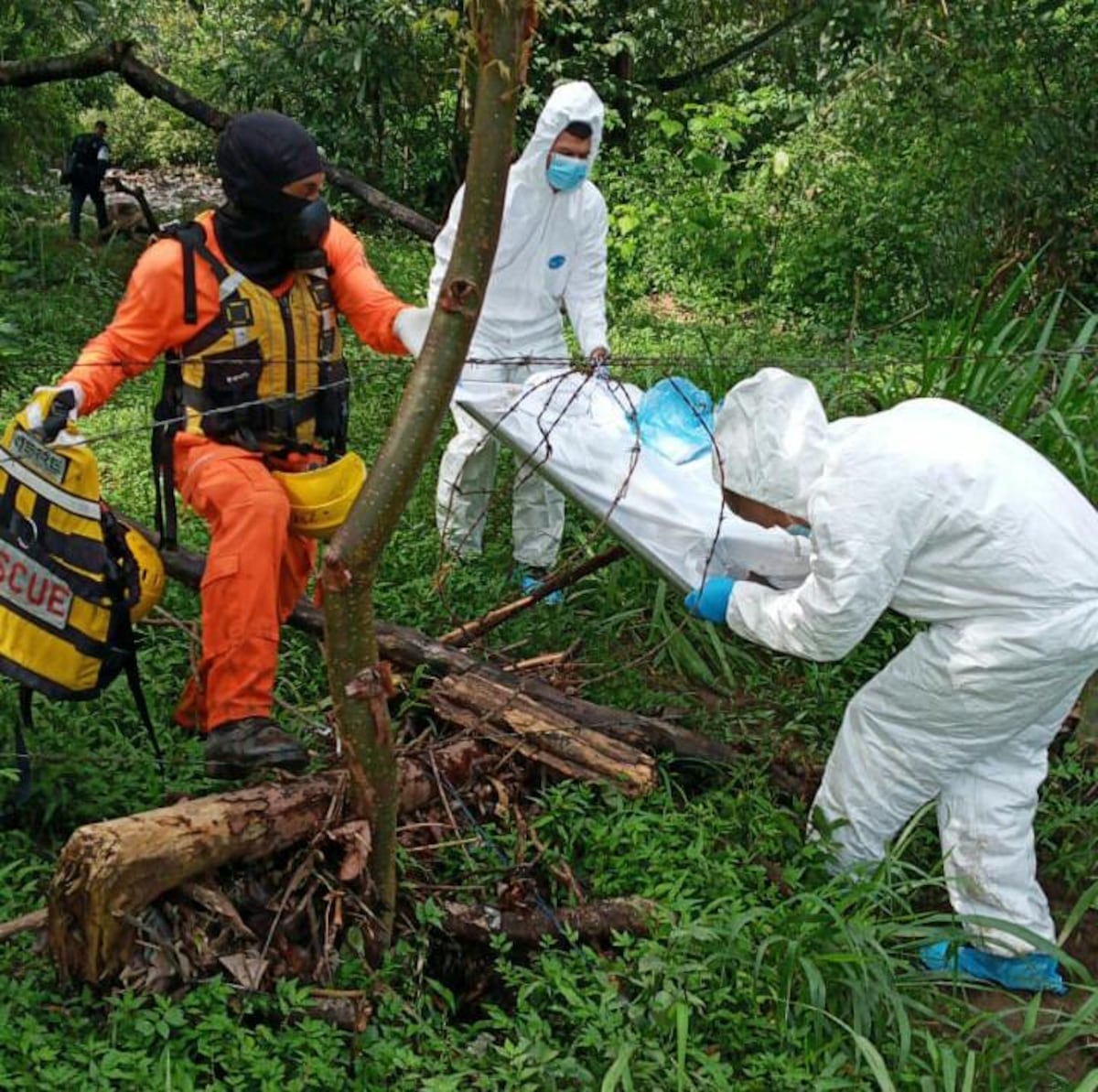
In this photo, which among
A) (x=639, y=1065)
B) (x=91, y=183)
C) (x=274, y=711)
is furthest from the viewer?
(x=91, y=183)

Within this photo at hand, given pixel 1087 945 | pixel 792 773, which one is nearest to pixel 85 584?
pixel 792 773

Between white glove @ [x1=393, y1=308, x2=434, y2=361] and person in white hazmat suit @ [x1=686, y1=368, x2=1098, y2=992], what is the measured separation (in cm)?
78

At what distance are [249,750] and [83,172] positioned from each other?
981 cm

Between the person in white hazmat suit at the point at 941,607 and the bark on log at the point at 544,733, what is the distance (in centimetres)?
43

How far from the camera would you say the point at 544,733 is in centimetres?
325

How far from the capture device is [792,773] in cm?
349

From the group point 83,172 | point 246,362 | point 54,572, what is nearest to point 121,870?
point 54,572

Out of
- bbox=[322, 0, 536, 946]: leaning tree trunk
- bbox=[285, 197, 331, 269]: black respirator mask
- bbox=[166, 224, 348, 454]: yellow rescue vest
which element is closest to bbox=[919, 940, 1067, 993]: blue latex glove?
bbox=[322, 0, 536, 946]: leaning tree trunk

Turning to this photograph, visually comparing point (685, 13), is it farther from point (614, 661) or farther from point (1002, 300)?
point (614, 661)

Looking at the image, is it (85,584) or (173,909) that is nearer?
(173,909)

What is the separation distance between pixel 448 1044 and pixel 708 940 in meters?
0.59

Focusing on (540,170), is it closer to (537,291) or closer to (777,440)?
(537,291)

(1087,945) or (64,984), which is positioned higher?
(64,984)

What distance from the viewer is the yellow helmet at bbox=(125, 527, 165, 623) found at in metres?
3.00
